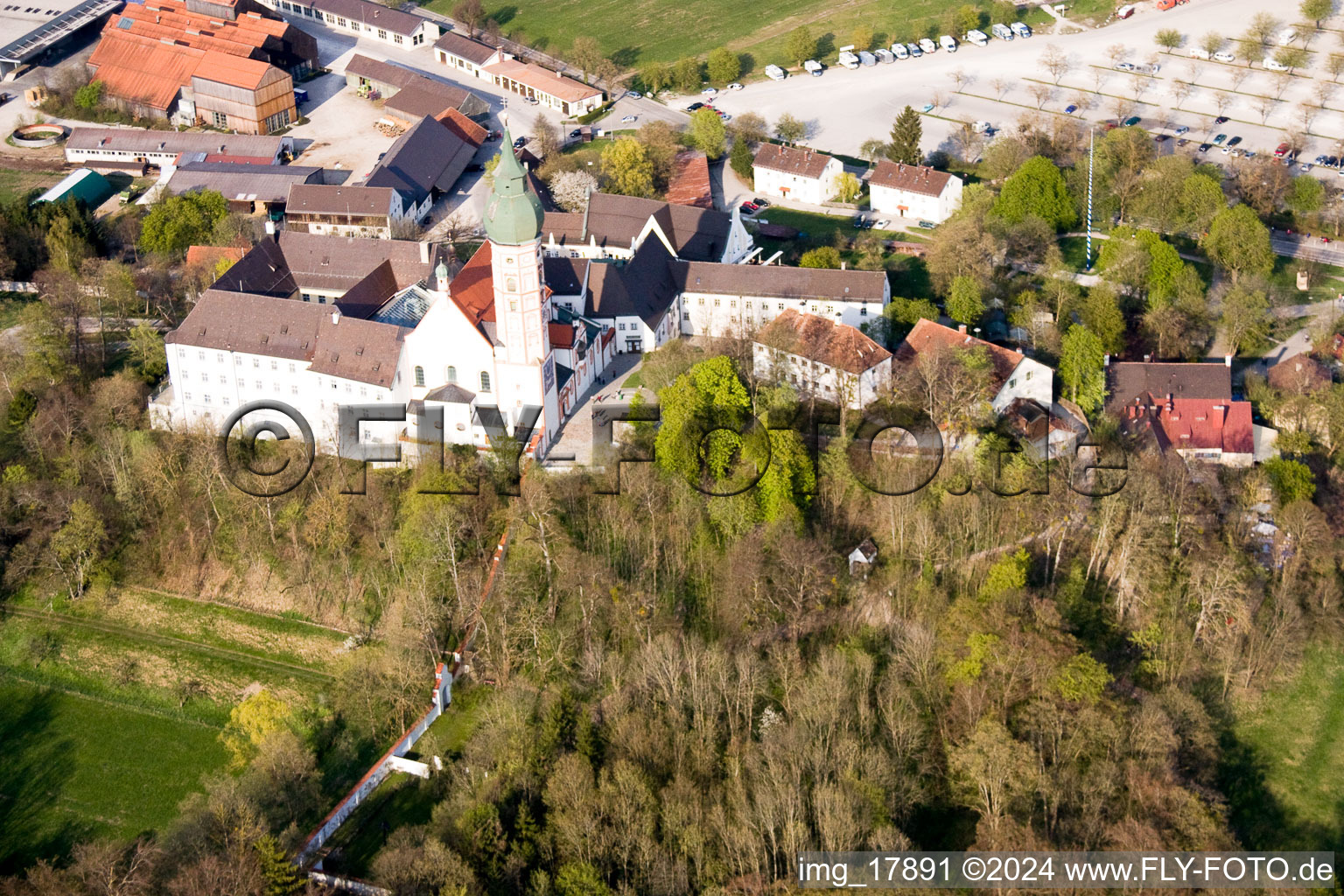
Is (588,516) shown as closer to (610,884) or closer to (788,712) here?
(788,712)

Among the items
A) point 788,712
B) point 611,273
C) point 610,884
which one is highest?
point 611,273

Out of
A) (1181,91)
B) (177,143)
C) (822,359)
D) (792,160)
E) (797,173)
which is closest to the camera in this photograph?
(822,359)

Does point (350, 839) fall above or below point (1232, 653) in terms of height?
below

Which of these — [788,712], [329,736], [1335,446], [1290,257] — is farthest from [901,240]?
[329,736]

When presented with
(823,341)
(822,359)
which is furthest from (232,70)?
(822,359)

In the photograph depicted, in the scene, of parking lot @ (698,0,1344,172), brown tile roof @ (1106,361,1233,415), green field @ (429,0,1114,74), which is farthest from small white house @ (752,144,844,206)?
brown tile roof @ (1106,361,1233,415)

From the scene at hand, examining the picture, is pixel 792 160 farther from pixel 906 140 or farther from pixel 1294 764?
pixel 1294 764
